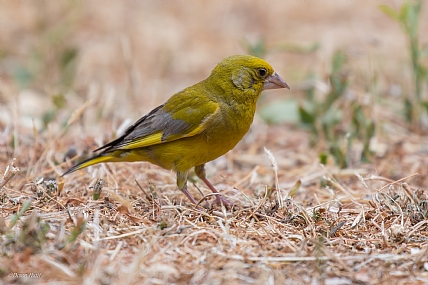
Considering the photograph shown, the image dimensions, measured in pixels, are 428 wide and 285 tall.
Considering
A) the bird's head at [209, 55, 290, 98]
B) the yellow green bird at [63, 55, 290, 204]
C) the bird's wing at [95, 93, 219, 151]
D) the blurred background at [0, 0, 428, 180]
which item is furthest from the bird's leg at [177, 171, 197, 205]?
the blurred background at [0, 0, 428, 180]

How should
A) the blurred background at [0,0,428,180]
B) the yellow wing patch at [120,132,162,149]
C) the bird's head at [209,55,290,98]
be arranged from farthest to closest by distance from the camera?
the blurred background at [0,0,428,180] → the bird's head at [209,55,290,98] → the yellow wing patch at [120,132,162,149]

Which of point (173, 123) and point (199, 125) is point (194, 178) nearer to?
point (173, 123)

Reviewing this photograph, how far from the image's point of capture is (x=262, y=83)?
4918 millimetres

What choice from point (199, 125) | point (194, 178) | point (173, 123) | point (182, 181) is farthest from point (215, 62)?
point (182, 181)

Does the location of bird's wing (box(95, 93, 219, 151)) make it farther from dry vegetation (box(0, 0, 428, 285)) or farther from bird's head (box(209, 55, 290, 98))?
dry vegetation (box(0, 0, 428, 285))

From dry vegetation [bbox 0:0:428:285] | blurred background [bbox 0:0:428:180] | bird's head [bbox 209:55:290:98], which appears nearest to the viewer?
dry vegetation [bbox 0:0:428:285]

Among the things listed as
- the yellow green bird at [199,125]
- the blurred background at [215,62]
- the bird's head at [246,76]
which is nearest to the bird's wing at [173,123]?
the yellow green bird at [199,125]

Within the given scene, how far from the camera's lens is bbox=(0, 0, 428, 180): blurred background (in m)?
6.21

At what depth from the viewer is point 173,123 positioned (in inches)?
188

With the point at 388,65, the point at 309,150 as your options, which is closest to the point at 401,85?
the point at 388,65

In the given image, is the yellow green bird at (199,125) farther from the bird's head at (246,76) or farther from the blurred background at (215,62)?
the blurred background at (215,62)

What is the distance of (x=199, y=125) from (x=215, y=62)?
4.82m

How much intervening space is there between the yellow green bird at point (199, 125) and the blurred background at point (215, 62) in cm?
75

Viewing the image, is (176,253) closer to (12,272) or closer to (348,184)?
(12,272)
